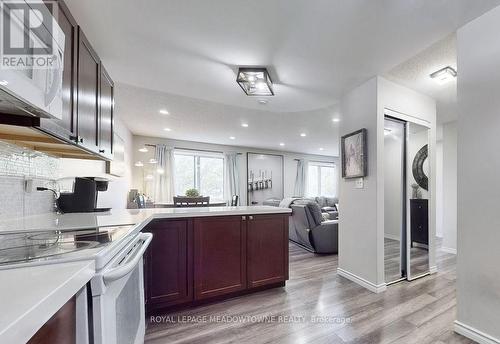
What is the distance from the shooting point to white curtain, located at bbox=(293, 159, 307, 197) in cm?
800

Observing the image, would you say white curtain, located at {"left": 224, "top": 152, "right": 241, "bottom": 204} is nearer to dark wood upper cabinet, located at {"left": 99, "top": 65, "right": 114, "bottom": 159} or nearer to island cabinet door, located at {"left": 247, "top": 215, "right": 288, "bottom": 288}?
island cabinet door, located at {"left": 247, "top": 215, "right": 288, "bottom": 288}

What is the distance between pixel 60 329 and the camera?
1.89 feet

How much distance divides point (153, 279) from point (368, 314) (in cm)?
191

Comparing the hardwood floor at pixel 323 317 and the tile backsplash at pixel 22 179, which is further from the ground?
the tile backsplash at pixel 22 179

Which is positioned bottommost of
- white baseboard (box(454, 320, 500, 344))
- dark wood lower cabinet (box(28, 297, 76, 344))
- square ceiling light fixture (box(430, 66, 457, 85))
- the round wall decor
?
white baseboard (box(454, 320, 500, 344))

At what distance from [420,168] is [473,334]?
196 cm

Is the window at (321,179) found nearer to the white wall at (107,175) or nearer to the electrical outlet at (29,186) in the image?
the white wall at (107,175)

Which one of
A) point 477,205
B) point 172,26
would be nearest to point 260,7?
point 172,26

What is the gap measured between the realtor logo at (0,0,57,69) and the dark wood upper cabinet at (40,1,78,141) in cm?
27

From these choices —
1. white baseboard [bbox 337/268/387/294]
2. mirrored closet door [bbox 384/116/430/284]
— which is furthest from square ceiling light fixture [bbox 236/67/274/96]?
white baseboard [bbox 337/268/387/294]

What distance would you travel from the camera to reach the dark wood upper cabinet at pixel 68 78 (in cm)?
121

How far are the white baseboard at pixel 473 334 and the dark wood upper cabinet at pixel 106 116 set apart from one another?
3.17 metres

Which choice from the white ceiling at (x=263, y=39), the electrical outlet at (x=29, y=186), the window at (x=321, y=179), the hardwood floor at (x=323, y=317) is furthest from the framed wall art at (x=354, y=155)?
the window at (x=321, y=179)

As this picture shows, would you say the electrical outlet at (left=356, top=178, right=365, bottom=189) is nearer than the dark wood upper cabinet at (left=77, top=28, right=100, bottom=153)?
No
